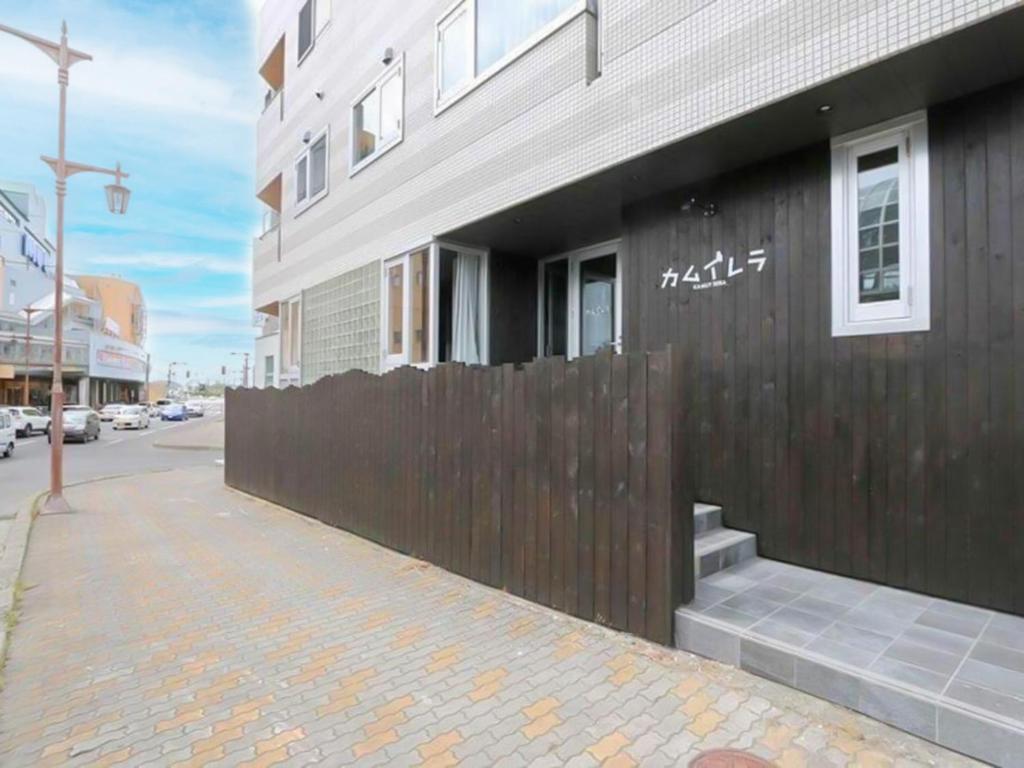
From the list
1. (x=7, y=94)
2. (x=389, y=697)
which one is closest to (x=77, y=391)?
(x=7, y=94)

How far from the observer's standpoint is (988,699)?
251 cm

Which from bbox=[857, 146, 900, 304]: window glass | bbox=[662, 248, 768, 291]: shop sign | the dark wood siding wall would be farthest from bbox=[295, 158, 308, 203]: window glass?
bbox=[857, 146, 900, 304]: window glass

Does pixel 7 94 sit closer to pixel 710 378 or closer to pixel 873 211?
pixel 710 378

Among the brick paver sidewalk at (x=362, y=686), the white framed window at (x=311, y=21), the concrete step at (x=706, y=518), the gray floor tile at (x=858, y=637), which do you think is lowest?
the brick paver sidewalk at (x=362, y=686)

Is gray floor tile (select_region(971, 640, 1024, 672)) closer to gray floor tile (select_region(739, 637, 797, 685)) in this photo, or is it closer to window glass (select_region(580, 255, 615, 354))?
gray floor tile (select_region(739, 637, 797, 685))

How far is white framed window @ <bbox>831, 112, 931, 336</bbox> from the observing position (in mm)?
3857

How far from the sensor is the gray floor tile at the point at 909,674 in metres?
2.64

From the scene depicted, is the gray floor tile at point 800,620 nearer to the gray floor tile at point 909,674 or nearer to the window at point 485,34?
the gray floor tile at point 909,674

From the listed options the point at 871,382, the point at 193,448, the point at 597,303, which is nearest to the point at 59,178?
the point at 597,303

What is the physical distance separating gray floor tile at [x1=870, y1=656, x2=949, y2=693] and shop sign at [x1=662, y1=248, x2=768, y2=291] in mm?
3106

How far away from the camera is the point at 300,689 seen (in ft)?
10.3

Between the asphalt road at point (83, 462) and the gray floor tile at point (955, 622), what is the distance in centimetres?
1191

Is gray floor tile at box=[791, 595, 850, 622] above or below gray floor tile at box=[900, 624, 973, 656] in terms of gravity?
below

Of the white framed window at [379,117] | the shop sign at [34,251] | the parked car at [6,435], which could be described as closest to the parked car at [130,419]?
the parked car at [6,435]
